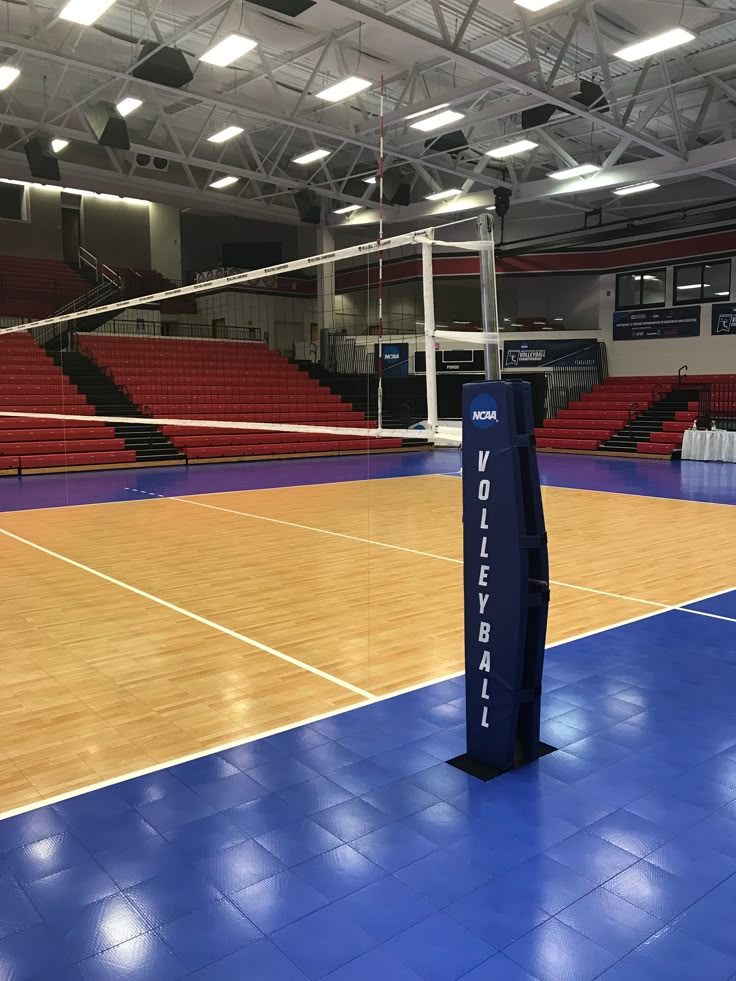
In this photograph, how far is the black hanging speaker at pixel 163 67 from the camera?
11195mm

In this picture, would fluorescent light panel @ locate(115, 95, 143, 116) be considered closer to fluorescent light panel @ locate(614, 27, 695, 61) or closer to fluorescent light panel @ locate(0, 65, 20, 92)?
fluorescent light panel @ locate(0, 65, 20, 92)

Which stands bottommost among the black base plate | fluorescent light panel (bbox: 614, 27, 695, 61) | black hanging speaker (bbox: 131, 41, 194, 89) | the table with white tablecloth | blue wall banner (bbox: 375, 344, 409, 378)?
the black base plate

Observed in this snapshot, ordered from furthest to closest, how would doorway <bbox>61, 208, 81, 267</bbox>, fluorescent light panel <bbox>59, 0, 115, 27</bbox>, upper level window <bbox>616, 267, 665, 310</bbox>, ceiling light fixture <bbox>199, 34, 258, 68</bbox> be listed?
doorway <bbox>61, 208, 81, 267</bbox> < upper level window <bbox>616, 267, 665, 310</bbox> < ceiling light fixture <bbox>199, 34, 258, 68</bbox> < fluorescent light panel <bbox>59, 0, 115, 27</bbox>

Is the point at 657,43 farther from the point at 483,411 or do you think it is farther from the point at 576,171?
the point at 483,411

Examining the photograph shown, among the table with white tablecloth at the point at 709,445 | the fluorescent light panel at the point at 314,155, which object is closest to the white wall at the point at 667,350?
the table with white tablecloth at the point at 709,445

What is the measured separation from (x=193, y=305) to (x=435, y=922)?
24247 millimetres

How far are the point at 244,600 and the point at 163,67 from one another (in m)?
9.21

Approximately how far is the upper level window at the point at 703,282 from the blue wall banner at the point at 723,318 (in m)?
0.26

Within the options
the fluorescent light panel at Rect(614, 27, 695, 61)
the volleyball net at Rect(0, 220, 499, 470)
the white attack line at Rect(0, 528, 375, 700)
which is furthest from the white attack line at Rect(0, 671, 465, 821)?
the fluorescent light panel at Rect(614, 27, 695, 61)

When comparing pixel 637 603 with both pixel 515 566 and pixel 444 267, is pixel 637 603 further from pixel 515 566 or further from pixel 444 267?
pixel 444 267

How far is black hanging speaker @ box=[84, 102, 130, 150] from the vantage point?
13.5 metres

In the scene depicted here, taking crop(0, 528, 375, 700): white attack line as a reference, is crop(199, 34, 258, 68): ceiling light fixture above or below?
above

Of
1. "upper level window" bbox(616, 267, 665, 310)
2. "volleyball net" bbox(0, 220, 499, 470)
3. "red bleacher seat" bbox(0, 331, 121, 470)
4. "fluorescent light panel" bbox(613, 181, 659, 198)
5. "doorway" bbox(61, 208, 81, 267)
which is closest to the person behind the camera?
"red bleacher seat" bbox(0, 331, 121, 470)

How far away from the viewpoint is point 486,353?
3.08m
